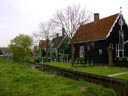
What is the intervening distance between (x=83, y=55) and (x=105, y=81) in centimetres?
2270

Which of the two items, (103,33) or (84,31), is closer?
(103,33)

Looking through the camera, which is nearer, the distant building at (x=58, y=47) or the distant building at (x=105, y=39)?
the distant building at (x=105, y=39)

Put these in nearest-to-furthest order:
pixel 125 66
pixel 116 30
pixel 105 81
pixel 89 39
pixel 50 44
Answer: pixel 105 81
pixel 125 66
pixel 116 30
pixel 89 39
pixel 50 44

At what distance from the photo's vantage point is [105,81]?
2292 cm

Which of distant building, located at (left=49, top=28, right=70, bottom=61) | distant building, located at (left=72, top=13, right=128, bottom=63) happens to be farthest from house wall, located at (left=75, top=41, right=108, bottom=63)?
distant building, located at (left=49, top=28, right=70, bottom=61)

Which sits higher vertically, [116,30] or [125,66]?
[116,30]

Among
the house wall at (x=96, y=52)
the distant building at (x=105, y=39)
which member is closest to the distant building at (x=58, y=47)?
the house wall at (x=96, y=52)

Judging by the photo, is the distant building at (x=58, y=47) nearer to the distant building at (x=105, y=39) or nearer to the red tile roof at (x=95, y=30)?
the red tile roof at (x=95, y=30)

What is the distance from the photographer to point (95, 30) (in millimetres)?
43656

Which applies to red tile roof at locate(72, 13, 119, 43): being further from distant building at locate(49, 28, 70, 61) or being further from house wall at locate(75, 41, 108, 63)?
distant building at locate(49, 28, 70, 61)

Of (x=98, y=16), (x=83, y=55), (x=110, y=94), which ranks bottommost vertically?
(x=110, y=94)

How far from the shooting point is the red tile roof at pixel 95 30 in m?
39.7

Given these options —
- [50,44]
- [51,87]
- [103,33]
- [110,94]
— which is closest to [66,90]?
[51,87]

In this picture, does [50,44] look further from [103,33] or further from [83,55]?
[103,33]
